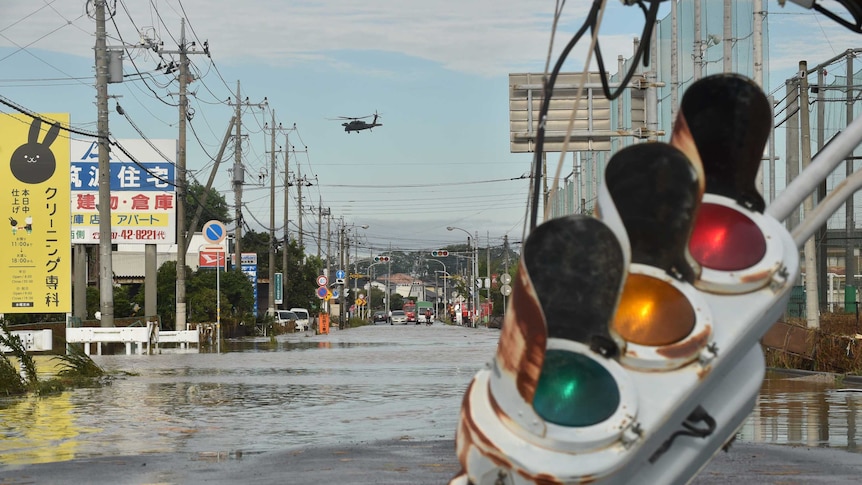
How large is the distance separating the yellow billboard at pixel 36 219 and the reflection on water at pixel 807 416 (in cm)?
2254

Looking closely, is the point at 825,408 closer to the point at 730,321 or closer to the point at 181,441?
the point at 181,441

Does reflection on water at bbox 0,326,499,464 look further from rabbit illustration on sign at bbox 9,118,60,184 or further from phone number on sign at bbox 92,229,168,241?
phone number on sign at bbox 92,229,168,241

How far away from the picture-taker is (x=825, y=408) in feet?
52.2

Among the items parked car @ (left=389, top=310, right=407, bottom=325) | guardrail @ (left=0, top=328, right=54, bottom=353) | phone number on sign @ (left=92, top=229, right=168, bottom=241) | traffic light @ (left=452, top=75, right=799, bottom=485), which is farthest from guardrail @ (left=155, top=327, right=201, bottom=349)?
parked car @ (left=389, top=310, right=407, bottom=325)

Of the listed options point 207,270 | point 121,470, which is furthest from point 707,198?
point 207,270

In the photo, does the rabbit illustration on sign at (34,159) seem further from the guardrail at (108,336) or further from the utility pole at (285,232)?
the utility pole at (285,232)

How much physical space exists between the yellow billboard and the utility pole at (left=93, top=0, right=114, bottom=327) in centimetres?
250

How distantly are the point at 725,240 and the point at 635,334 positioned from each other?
41 cm

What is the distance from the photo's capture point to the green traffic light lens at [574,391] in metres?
3.17

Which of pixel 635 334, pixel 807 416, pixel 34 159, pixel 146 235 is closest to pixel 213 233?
pixel 34 159

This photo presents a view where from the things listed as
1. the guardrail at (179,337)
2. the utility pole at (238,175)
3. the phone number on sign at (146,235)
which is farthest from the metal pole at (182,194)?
the utility pole at (238,175)

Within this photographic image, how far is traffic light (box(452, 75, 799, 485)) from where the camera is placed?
3158mm

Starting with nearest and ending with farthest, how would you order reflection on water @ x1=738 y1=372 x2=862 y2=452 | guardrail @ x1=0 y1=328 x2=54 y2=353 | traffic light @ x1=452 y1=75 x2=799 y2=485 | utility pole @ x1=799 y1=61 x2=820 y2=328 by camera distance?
traffic light @ x1=452 y1=75 x2=799 y2=485, reflection on water @ x1=738 y1=372 x2=862 y2=452, utility pole @ x1=799 y1=61 x2=820 y2=328, guardrail @ x1=0 y1=328 x2=54 y2=353

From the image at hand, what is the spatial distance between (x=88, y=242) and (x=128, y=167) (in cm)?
354
